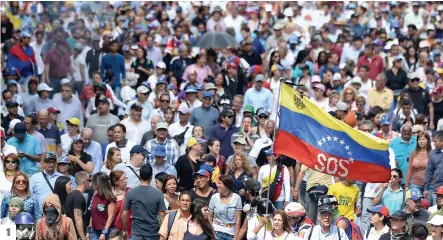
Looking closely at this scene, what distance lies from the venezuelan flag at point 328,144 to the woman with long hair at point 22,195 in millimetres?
3535

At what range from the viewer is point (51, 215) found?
1802 cm

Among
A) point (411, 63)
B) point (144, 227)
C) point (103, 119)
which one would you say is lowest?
point (144, 227)

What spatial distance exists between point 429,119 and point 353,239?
8859 millimetres

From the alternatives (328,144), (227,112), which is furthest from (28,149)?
(328,144)

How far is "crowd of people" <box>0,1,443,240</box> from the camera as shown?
18844 millimetres

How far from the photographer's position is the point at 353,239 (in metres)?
18.7

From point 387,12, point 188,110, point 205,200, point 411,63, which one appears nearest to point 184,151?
point 188,110

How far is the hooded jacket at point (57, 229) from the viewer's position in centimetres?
1802

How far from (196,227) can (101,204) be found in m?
1.68

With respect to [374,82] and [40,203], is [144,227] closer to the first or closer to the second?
[40,203]

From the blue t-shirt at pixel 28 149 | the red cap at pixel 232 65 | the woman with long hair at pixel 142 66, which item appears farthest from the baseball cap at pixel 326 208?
the woman with long hair at pixel 142 66

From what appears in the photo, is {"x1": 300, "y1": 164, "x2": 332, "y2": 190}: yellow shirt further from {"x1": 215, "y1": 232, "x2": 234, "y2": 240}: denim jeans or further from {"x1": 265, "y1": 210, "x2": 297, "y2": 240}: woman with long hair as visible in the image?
{"x1": 265, "y1": 210, "x2": 297, "y2": 240}: woman with long hair

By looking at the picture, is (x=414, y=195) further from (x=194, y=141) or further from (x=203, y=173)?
(x=194, y=141)

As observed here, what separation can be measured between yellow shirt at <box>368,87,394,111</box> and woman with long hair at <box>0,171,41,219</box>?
939 centimetres
